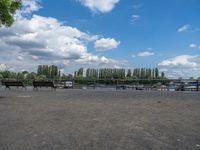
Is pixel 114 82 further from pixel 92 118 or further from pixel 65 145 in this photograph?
pixel 65 145

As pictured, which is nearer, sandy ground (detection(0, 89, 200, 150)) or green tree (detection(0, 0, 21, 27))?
sandy ground (detection(0, 89, 200, 150))

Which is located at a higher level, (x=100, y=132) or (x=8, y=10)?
(x=8, y=10)

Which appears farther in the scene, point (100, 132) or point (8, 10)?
point (8, 10)

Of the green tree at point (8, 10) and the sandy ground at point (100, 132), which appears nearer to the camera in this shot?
the sandy ground at point (100, 132)

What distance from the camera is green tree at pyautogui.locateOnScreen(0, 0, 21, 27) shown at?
1526cm

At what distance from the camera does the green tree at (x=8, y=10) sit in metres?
15.3

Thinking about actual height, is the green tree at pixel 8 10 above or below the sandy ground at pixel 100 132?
above

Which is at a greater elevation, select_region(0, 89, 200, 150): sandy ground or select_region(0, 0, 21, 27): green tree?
select_region(0, 0, 21, 27): green tree

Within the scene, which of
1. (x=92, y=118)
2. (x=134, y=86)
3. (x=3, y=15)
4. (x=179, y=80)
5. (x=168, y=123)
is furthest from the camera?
(x=134, y=86)

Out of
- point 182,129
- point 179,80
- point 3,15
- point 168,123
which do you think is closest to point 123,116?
point 168,123

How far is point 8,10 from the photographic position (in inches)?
624

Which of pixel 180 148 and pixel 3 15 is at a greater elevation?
pixel 3 15

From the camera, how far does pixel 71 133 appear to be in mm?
6195

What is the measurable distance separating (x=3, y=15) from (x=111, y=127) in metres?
11.5
